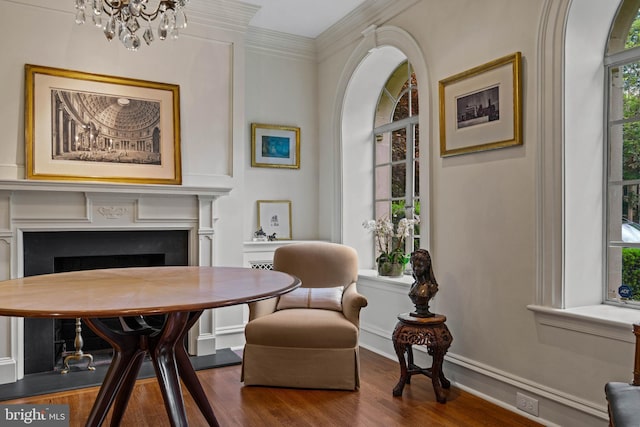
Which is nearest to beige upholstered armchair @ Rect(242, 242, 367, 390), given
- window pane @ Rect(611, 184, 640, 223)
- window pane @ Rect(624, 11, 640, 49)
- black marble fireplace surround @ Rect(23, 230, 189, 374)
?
black marble fireplace surround @ Rect(23, 230, 189, 374)

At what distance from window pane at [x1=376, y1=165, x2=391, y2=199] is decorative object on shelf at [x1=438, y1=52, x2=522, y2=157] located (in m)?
1.19

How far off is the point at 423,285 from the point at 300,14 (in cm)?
256

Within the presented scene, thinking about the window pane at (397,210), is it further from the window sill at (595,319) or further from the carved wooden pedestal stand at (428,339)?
the window sill at (595,319)

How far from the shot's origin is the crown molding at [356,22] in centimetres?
366

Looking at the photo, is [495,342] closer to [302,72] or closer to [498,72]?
[498,72]

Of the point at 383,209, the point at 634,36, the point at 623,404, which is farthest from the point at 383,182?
the point at 623,404

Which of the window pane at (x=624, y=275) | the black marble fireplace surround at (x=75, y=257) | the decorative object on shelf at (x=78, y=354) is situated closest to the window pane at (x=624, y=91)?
the window pane at (x=624, y=275)

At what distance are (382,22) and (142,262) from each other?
8.90 ft

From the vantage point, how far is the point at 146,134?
3.60m

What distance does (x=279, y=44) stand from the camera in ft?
14.8

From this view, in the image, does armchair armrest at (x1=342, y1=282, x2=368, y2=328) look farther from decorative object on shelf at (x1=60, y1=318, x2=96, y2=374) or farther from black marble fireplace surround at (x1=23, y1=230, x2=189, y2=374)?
decorative object on shelf at (x1=60, y1=318, x2=96, y2=374)

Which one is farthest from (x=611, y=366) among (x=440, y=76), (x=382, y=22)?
(x=382, y=22)

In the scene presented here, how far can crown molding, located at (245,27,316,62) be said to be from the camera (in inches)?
172

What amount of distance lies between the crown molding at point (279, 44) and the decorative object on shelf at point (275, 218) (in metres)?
1.42
